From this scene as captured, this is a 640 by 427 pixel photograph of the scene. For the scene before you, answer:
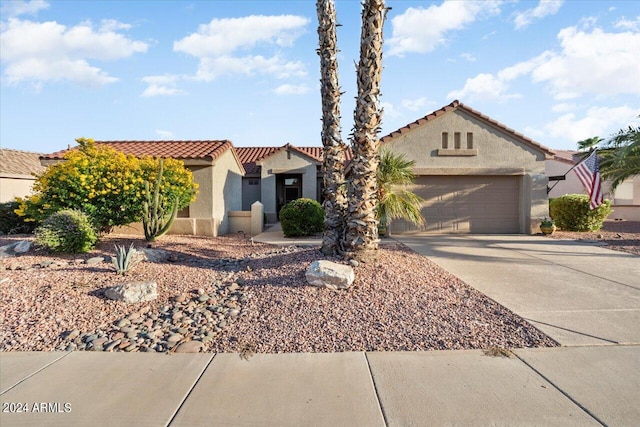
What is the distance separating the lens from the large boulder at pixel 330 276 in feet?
19.0

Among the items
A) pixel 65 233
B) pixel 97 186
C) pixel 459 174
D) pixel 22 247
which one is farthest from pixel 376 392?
pixel 459 174

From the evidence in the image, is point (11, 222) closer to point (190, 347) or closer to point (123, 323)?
point (123, 323)

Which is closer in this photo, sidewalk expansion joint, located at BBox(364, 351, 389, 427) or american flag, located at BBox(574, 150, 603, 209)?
sidewalk expansion joint, located at BBox(364, 351, 389, 427)

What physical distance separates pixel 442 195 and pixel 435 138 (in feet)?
7.23

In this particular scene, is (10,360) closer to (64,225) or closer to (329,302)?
(329,302)

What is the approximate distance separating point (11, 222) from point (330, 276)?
44.3 ft

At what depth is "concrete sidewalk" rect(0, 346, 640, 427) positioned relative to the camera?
115 inches

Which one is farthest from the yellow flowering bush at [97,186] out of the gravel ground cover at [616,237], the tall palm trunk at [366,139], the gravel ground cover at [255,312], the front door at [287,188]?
the gravel ground cover at [616,237]

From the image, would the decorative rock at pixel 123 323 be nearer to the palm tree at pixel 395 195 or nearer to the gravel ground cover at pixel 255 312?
the gravel ground cover at pixel 255 312

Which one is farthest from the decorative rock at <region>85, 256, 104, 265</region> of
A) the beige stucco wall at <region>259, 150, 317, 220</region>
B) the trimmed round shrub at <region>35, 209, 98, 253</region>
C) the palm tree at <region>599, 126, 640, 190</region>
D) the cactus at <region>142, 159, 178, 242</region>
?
the palm tree at <region>599, 126, 640, 190</region>

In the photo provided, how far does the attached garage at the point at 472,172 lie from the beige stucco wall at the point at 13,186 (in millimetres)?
21339

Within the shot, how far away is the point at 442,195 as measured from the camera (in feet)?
45.4

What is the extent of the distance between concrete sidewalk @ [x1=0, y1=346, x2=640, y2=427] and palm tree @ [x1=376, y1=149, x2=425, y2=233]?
5.76 meters

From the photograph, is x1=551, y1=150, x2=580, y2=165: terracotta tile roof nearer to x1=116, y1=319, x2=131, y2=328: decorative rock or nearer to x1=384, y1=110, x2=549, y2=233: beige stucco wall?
x1=384, y1=110, x2=549, y2=233: beige stucco wall
